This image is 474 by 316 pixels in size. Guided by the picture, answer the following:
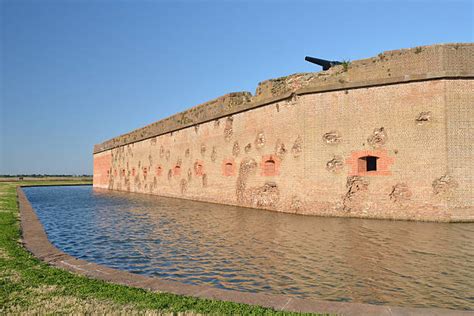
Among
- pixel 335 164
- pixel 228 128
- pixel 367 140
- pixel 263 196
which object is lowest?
pixel 263 196

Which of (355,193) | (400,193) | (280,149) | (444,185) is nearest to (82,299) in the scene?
(355,193)

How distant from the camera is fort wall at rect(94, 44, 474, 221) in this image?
8719 mm

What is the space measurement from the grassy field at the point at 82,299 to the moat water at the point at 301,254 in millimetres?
828

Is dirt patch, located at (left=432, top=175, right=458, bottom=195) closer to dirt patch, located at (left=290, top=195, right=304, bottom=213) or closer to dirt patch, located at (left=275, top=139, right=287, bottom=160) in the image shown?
dirt patch, located at (left=290, top=195, right=304, bottom=213)

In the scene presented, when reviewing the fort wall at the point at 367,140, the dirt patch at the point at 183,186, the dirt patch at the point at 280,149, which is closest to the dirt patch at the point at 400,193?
the fort wall at the point at 367,140

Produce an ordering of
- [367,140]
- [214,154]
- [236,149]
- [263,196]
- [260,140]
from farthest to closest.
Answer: [214,154] < [236,149] < [260,140] < [263,196] < [367,140]

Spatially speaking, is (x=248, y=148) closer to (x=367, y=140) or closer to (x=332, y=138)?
(x=332, y=138)

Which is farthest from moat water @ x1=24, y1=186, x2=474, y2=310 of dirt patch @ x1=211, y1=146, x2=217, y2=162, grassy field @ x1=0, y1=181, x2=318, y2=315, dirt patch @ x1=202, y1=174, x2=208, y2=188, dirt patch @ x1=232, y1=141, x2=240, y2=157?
dirt patch @ x1=202, y1=174, x2=208, y2=188

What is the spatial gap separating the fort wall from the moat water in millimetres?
863

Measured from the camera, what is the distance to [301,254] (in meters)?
5.23

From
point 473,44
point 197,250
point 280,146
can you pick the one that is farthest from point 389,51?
point 197,250

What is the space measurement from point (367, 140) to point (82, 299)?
814 cm

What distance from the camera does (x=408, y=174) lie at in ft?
29.4

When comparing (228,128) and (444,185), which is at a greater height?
(228,128)
